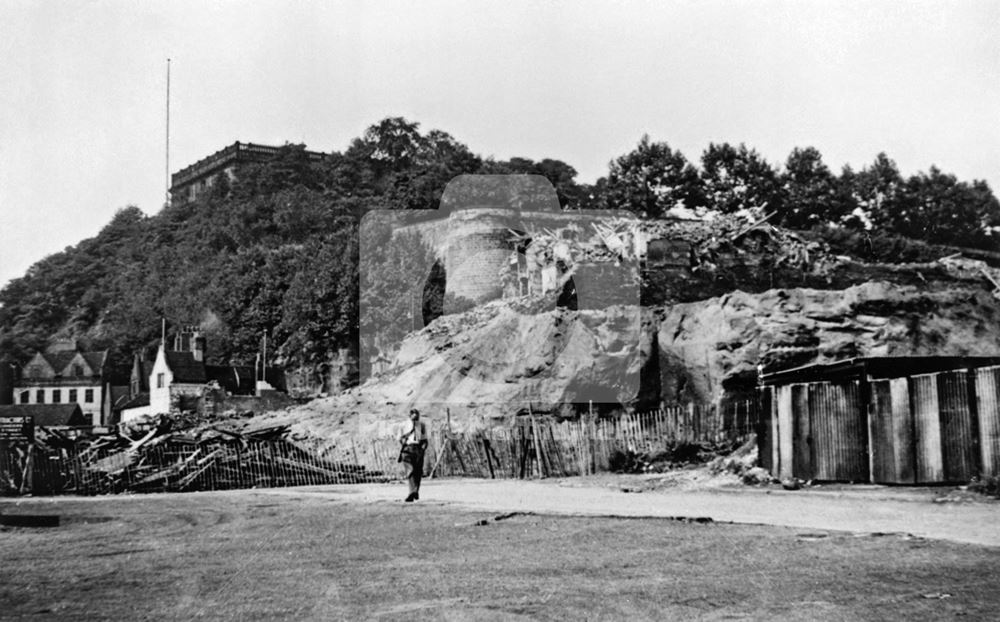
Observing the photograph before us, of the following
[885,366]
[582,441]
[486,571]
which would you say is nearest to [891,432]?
[885,366]

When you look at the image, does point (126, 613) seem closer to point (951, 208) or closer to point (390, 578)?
point (390, 578)

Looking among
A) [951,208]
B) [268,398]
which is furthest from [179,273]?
[951,208]

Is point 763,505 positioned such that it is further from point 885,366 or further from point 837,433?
point 885,366

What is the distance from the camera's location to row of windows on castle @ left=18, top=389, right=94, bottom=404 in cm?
7888

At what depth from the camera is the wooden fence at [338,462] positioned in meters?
25.2

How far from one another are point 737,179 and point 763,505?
65856mm

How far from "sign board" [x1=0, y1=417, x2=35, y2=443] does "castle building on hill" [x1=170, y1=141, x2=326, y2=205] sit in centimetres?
9300

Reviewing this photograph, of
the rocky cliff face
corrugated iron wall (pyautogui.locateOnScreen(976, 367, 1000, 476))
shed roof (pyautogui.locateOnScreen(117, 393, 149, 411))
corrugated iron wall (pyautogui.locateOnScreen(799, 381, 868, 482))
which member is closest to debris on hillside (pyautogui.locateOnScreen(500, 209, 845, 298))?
the rocky cliff face

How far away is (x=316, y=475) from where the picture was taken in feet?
88.3

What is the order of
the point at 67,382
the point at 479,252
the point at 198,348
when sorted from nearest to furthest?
the point at 479,252
the point at 198,348
the point at 67,382

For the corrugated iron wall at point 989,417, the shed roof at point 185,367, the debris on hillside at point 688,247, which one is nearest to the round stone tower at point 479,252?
the debris on hillside at point 688,247

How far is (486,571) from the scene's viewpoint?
1013 cm

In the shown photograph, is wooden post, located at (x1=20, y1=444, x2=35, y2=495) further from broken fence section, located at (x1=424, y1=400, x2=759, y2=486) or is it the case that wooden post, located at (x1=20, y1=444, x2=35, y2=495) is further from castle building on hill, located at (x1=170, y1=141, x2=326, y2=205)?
castle building on hill, located at (x1=170, y1=141, x2=326, y2=205)

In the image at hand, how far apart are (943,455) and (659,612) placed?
10885mm
